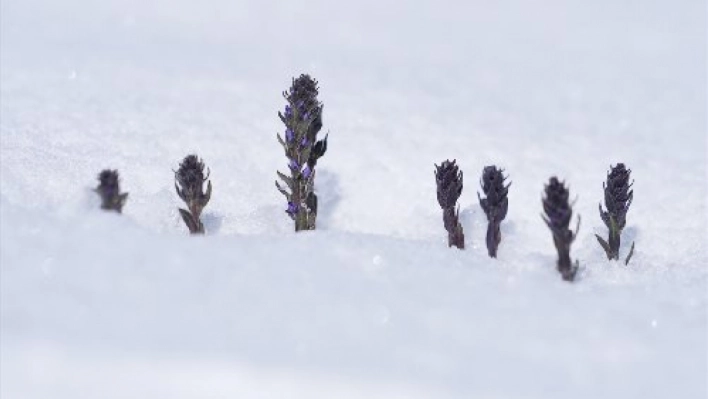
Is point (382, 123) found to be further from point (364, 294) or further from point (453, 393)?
point (453, 393)

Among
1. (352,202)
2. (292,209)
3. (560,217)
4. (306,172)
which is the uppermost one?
(352,202)

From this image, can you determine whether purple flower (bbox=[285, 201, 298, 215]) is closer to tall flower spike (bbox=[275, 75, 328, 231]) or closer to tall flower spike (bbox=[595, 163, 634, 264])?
tall flower spike (bbox=[275, 75, 328, 231])

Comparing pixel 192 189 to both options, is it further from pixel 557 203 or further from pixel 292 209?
pixel 557 203

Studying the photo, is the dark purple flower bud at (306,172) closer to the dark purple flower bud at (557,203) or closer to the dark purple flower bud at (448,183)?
the dark purple flower bud at (448,183)

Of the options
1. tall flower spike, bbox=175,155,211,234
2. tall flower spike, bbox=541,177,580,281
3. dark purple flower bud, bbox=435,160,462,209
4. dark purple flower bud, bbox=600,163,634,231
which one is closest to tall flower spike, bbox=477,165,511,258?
dark purple flower bud, bbox=435,160,462,209

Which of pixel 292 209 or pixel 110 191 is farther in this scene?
pixel 292 209

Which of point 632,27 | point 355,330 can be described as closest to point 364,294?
point 355,330

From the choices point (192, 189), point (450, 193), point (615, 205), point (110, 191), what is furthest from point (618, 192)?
point (110, 191)
